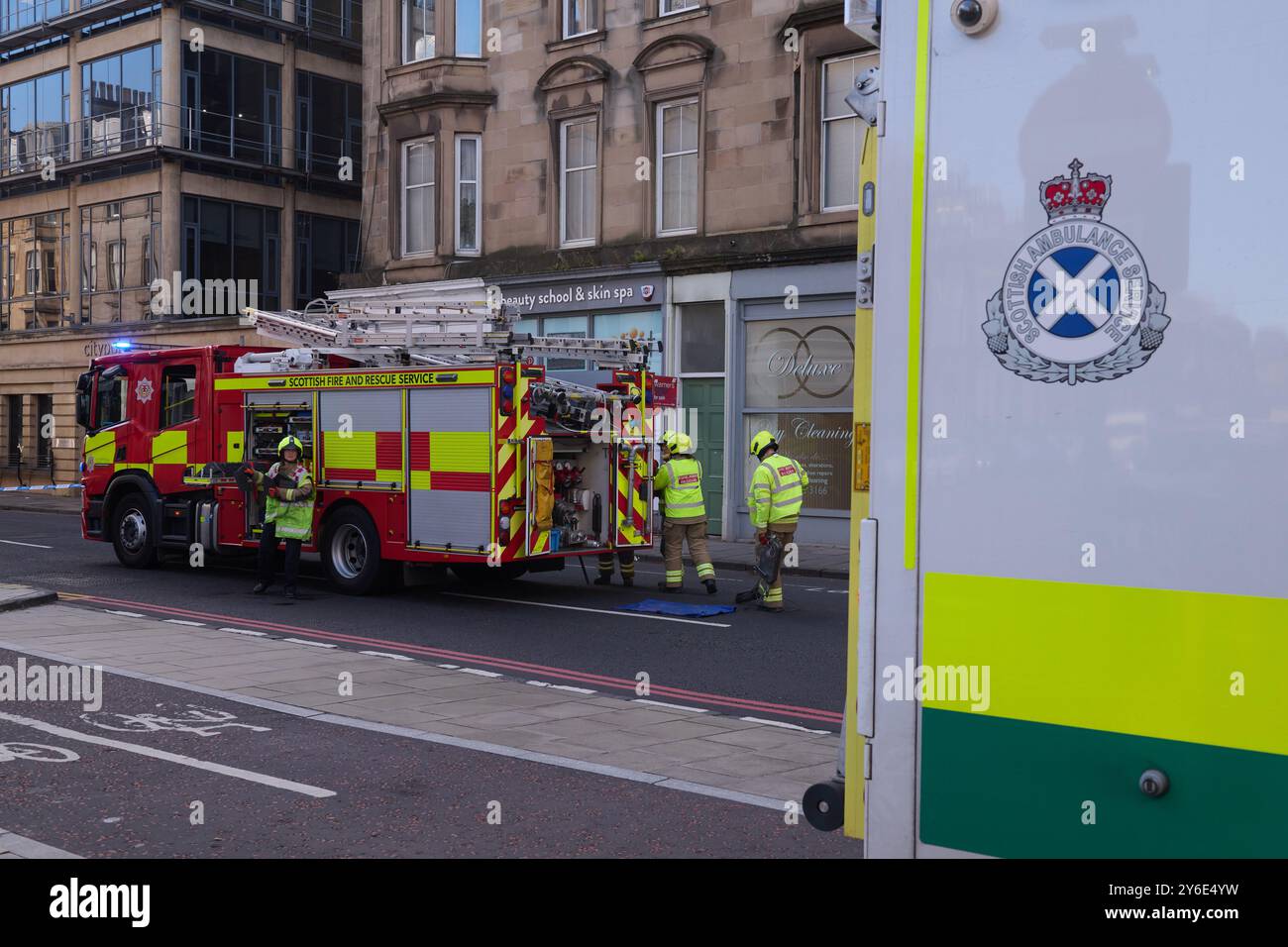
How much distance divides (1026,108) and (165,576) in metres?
15.4

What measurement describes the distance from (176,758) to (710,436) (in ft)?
54.6

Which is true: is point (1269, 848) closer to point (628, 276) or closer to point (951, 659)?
point (951, 659)

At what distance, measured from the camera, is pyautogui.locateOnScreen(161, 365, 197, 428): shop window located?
1667cm

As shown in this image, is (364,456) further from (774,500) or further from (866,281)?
(866,281)

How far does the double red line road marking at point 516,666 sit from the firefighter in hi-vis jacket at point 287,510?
1.30 metres

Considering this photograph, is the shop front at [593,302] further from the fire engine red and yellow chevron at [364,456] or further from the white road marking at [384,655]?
the white road marking at [384,655]

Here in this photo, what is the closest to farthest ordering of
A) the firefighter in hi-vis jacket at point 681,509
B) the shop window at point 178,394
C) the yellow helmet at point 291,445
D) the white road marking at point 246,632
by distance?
the white road marking at point 246,632 → the yellow helmet at point 291,445 → the firefighter in hi-vis jacket at point 681,509 → the shop window at point 178,394

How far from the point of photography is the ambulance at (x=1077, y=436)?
2756 mm

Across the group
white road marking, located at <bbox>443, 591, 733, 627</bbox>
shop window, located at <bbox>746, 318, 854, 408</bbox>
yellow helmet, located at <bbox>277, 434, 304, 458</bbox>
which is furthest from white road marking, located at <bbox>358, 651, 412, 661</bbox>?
shop window, located at <bbox>746, 318, 854, 408</bbox>

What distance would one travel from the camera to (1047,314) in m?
3.01

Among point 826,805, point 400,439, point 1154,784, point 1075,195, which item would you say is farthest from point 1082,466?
point 400,439

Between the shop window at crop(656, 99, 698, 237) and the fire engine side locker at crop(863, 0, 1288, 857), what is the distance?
66.4ft

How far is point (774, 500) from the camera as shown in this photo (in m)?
13.5

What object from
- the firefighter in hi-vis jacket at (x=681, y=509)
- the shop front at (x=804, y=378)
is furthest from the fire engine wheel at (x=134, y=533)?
the shop front at (x=804, y=378)
